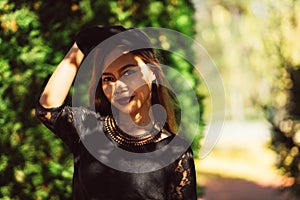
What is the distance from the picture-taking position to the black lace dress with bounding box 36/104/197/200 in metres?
2.22

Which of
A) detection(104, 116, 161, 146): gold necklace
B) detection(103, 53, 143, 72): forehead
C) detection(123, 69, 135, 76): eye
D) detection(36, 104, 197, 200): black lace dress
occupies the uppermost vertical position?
detection(103, 53, 143, 72): forehead

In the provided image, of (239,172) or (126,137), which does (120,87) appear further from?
(239,172)

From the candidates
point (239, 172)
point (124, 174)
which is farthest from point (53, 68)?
point (239, 172)

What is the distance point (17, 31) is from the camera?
365 centimetres

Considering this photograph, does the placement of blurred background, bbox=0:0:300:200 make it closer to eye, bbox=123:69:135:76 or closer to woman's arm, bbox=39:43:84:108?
eye, bbox=123:69:135:76

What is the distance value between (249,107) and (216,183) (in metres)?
29.3

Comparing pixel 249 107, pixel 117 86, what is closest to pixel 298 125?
pixel 117 86

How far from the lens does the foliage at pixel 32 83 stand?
3.55m

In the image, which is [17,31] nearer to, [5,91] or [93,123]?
[5,91]

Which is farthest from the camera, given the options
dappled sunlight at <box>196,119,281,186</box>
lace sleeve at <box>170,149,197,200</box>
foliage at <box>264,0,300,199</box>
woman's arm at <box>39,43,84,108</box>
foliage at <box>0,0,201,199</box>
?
dappled sunlight at <box>196,119,281,186</box>

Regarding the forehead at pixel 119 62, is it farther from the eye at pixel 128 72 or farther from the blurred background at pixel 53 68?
the blurred background at pixel 53 68

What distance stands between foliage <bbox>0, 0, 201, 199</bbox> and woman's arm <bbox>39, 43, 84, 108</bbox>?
1.27m

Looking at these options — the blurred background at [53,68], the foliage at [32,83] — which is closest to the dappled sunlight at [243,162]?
the blurred background at [53,68]

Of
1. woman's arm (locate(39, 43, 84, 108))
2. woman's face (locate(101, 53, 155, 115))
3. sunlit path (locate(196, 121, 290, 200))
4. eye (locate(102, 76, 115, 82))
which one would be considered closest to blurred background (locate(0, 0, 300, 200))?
sunlit path (locate(196, 121, 290, 200))
